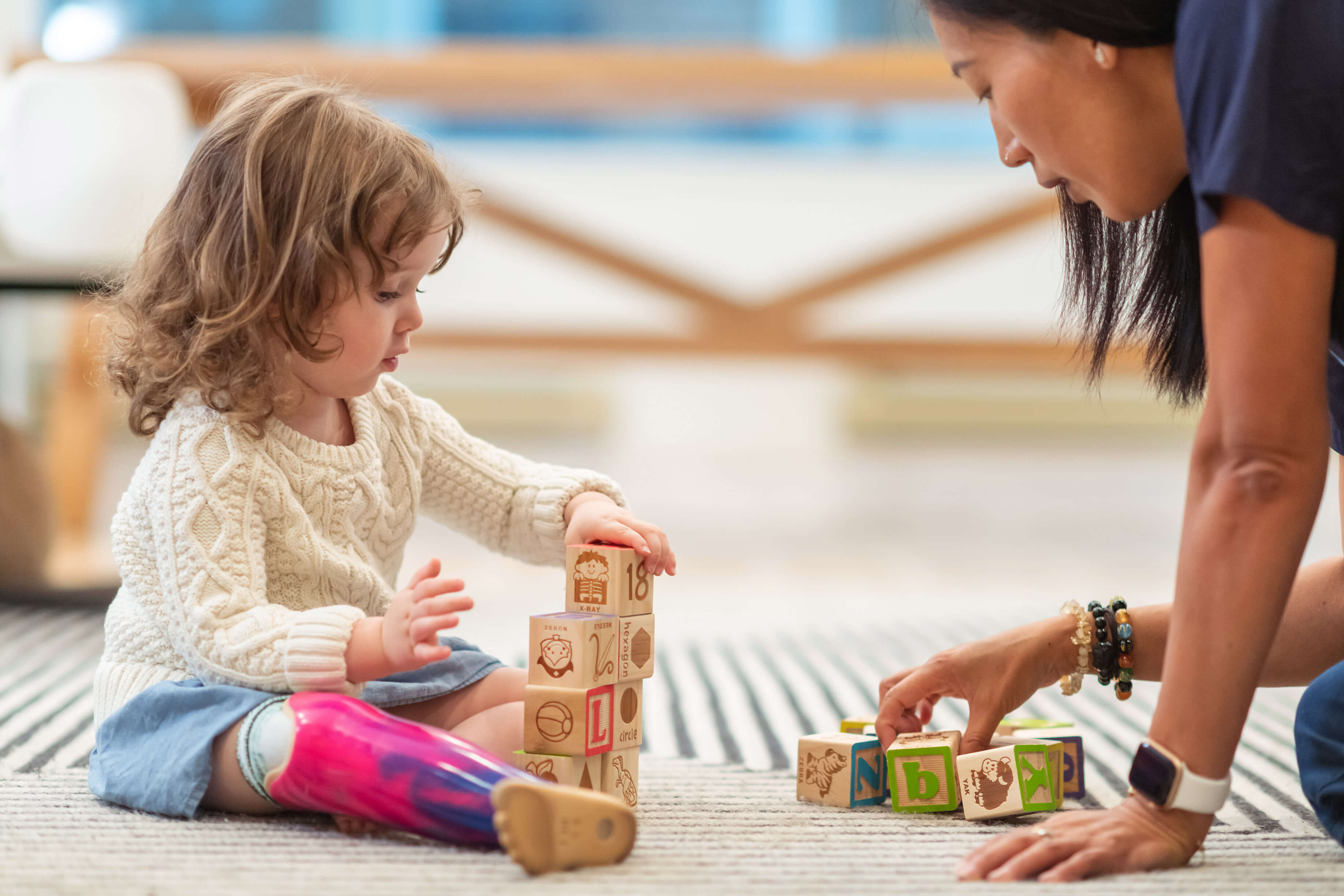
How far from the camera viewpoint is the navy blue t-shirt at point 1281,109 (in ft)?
2.10

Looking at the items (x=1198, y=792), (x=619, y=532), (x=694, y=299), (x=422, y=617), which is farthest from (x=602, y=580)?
(x=694, y=299)

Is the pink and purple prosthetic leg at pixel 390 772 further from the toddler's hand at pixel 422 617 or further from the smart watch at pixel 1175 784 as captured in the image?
the smart watch at pixel 1175 784

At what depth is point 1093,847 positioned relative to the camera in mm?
682

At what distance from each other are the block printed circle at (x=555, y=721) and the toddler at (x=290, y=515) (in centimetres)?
8

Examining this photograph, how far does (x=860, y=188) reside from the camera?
13.7 ft

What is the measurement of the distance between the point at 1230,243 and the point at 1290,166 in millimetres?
46

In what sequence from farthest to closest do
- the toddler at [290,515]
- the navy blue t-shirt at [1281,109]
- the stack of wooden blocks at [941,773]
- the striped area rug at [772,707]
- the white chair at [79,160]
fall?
the white chair at [79,160]
the striped area rug at [772,707]
the stack of wooden blocks at [941,773]
the toddler at [290,515]
the navy blue t-shirt at [1281,109]

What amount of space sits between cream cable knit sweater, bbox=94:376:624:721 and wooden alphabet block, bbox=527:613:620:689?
11 centimetres

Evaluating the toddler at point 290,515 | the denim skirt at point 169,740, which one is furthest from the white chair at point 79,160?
the denim skirt at point 169,740

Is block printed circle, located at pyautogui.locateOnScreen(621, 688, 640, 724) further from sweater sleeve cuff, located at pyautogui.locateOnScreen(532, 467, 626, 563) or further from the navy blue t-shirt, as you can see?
the navy blue t-shirt

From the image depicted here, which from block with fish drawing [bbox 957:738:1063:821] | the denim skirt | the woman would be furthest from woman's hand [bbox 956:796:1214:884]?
the denim skirt

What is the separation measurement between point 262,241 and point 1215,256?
0.57 meters

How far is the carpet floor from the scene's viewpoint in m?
0.68

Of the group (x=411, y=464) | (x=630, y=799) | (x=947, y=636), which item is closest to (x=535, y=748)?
(x=630, y=799)
